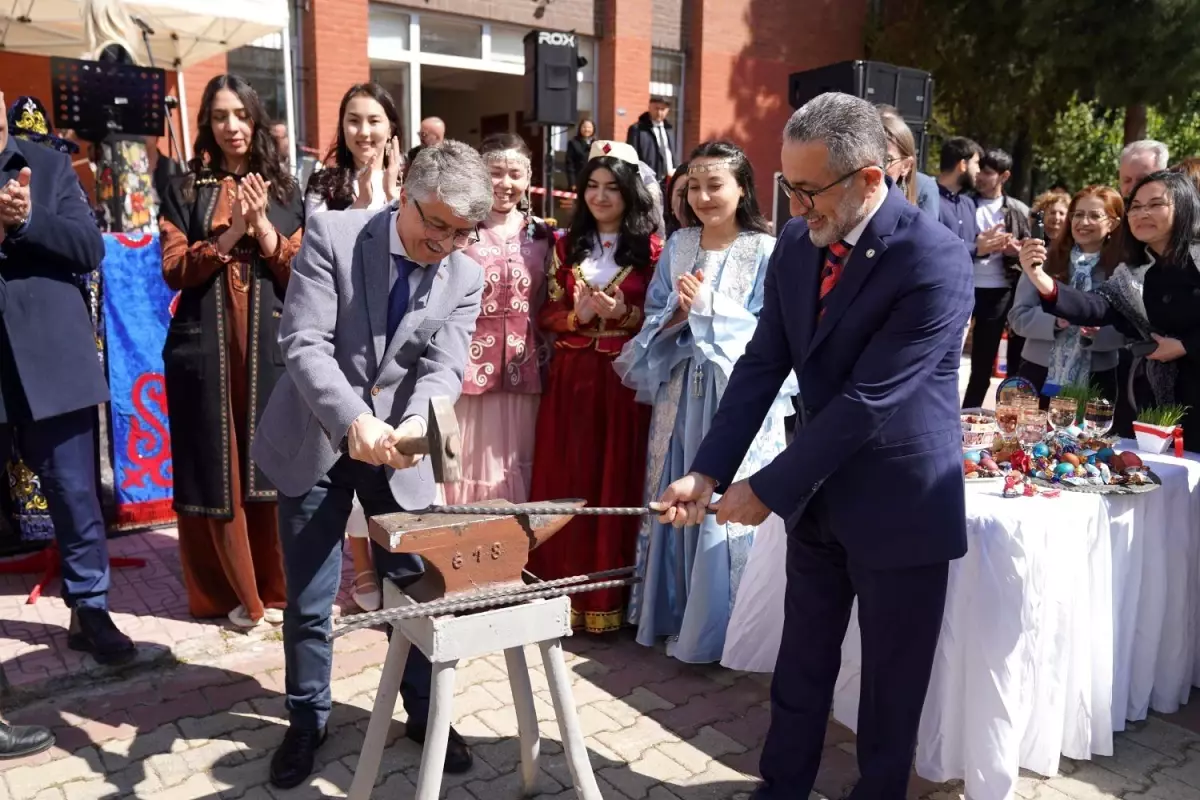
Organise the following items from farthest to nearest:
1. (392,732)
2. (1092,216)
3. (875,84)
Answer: (875,84) → (1092,216) → (392,732)

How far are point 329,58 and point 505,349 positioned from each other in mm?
Result: 7176

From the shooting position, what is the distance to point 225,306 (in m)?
3.47

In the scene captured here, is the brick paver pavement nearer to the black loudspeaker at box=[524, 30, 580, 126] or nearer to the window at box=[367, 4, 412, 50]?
the black loudspeaker at box=[524, 30, 580, 126]

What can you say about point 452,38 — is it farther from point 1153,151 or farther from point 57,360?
point 57,360

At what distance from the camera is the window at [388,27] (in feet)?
34.3

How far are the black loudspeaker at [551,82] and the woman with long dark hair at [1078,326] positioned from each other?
484 cm

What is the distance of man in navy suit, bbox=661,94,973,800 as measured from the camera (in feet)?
7.03

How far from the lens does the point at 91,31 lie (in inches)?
239

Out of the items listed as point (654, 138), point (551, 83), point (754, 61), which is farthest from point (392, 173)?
point (754, 61)

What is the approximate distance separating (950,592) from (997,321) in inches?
173

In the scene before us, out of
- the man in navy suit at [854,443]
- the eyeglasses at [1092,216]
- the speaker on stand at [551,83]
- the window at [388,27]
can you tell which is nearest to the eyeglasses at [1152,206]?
the eyeglasses at [1092,216]

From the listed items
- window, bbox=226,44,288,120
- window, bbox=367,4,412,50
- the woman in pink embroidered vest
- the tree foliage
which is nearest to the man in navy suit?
the woman in pink embroidered vest

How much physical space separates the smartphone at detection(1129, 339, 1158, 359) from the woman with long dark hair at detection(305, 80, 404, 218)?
2.89 m

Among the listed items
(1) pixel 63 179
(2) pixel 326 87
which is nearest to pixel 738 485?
(1) pixel 63 179
